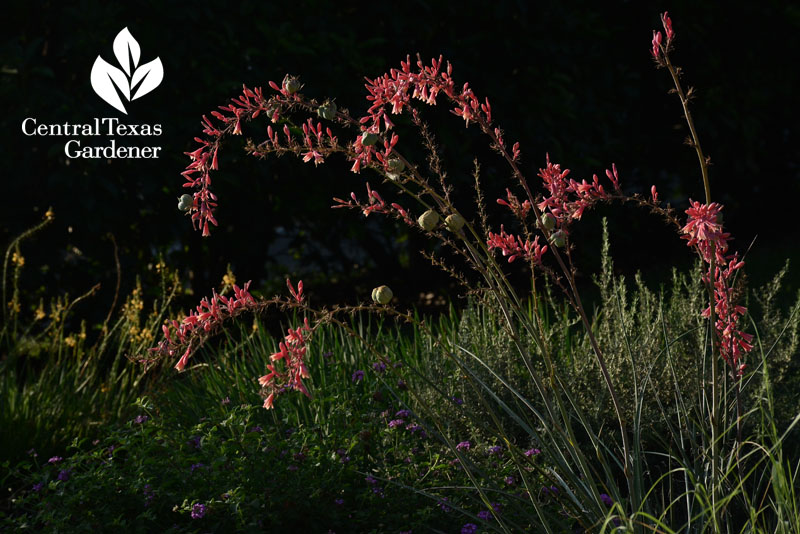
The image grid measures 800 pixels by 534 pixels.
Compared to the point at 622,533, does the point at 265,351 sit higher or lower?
higher

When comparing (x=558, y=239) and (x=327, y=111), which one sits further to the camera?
(x=558, y=239)

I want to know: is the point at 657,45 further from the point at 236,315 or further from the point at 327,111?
the point at 236,315

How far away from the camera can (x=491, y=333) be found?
3.99m

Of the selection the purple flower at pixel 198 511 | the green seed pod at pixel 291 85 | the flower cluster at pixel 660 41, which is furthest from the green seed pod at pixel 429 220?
the purple flower at pixel 198 511

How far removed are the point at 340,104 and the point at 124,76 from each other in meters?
1.24

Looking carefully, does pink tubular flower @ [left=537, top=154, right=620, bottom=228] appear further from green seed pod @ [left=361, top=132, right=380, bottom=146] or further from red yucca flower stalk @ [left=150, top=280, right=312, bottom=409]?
red yucca flower stalk @ [left=150, top=280, right=312, bottom=409]

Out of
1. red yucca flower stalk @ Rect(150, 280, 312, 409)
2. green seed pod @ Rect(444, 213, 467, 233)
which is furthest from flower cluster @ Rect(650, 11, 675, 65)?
red yucca flower stalk @ Rect(150, 280, 312, 409)

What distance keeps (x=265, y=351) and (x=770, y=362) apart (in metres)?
2.20

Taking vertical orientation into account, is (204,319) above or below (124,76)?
below

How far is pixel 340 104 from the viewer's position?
5277mm

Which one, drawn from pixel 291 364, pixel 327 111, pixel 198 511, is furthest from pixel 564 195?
pixel 198 511

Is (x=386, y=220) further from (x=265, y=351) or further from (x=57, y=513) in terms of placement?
(x=57, y=513)

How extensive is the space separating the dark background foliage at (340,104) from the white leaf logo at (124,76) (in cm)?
6

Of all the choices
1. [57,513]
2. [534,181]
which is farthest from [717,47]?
[57,513]
